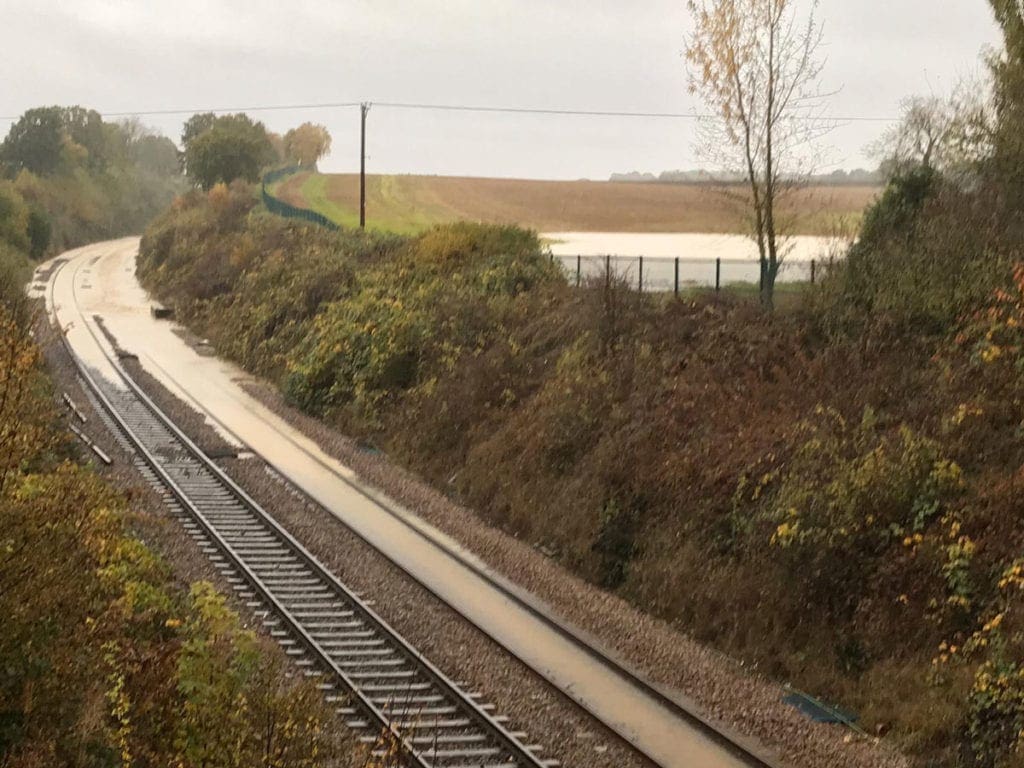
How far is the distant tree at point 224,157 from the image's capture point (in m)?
78.3

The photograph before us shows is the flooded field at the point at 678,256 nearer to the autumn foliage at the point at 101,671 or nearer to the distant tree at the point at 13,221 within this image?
the autumn foliage at the point at 101,671

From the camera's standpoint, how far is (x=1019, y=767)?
A: 1135 cm

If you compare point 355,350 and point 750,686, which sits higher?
point 355,350

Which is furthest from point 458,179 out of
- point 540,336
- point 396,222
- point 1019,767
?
point 1019,767

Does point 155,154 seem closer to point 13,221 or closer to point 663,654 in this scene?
point 13,221

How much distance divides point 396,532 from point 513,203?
42.9 metres

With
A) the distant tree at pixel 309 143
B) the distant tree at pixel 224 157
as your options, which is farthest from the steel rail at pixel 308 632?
the distant tree at pixel 309 143

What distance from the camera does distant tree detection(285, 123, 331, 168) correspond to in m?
114

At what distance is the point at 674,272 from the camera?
30406 millimetres

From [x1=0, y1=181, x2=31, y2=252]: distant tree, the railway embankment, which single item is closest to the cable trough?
the railway embankment

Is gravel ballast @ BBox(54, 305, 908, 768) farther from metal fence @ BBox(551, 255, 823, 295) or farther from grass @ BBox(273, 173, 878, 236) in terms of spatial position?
grass @ BBox(273, 173, 878, 236)

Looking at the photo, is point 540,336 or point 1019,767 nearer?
point 1019,767

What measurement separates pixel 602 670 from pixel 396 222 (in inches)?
1744

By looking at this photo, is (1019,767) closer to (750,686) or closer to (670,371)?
(750,686)
